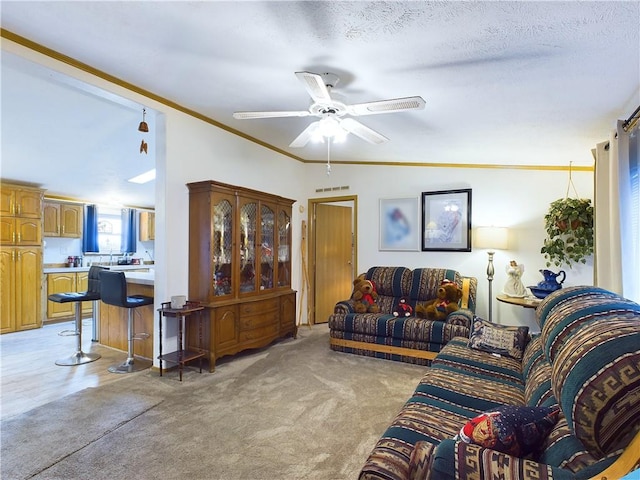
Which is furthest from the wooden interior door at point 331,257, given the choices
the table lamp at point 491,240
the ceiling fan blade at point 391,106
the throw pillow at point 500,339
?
the ceiling fan blade at point 391,106

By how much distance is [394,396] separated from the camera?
2830 millimetres

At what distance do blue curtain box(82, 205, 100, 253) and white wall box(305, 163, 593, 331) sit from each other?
15.4 ft

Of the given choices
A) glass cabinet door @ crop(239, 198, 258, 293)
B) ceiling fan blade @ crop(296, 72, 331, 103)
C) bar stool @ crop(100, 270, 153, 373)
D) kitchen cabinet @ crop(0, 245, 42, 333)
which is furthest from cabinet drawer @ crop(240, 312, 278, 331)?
kitchen cabinet @ crop(0, 245, 42, 333)

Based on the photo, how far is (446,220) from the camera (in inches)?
181

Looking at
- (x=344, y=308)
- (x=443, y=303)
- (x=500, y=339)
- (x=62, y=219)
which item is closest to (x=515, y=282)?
(x=443, y=303)

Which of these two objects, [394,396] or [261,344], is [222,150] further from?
[394,396]

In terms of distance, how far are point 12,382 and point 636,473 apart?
14.0ft

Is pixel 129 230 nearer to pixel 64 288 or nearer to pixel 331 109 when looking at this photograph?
pixel 64 288

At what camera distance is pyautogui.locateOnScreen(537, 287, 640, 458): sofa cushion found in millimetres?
927

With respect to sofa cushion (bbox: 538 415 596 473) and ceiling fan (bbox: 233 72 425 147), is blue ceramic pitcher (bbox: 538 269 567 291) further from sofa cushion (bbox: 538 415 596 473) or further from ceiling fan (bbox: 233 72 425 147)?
sofa cushion (bbox: 538 415 596 473)

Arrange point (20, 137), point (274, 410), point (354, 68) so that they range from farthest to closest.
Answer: point (20, 137)
point (274, 410)
point (354, 68)

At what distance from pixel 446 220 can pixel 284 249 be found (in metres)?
2.22

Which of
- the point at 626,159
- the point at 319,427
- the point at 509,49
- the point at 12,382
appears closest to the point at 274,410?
the point at 319,427

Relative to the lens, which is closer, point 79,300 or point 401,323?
point 79,300
